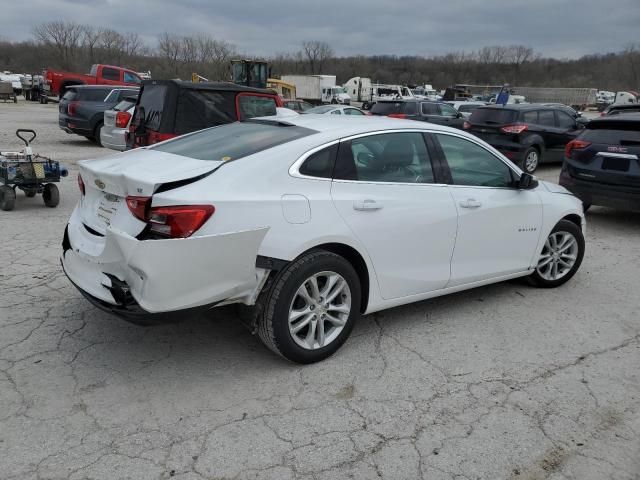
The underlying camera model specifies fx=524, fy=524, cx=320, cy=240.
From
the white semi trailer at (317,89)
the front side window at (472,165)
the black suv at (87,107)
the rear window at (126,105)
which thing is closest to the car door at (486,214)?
the front side window at (472,165)

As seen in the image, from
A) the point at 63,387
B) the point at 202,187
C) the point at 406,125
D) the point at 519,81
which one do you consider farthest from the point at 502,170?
the point at 519,81

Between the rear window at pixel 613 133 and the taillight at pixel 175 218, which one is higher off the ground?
the rear window at pixel 613 133

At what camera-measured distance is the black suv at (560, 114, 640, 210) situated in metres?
7.12

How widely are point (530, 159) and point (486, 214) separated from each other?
30.7 ft

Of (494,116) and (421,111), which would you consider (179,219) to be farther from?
(421,111)

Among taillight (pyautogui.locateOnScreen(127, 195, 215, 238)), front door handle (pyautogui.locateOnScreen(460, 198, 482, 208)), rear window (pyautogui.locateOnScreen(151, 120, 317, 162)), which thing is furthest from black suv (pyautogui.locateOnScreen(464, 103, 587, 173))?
taillight (pyautogui.locateOnScreen(127, 195, 215, 238))

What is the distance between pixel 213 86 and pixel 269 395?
5.91 metres

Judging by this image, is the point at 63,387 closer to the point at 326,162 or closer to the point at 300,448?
the point at 300,448

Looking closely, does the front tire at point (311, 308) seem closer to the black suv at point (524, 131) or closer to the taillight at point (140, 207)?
the taillight at point (140, 207)

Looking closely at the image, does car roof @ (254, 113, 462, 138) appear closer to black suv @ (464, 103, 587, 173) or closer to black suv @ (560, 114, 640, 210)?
black suv @ (560, 114, 640, 210)

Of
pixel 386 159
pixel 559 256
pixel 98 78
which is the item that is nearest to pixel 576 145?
pixel 559 256

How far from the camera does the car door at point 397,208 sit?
3.52 m

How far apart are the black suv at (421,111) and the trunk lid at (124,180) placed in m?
13.8

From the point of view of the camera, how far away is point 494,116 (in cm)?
1268
